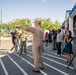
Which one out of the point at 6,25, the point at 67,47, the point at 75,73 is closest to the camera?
the point at 75,73

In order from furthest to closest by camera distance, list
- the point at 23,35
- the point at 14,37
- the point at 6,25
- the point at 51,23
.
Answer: the point at 6,25, the point at 51,23, the point at 14,37, the point at 23,35

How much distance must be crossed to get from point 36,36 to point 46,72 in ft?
4.68

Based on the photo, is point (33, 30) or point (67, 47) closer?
point (33, 30)

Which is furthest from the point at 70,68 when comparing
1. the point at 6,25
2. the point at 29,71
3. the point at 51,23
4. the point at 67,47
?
the point at 6,25

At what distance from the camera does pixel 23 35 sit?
1733 centimetres

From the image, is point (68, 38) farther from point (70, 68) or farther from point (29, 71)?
point (29, 71)

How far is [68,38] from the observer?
1134 cm

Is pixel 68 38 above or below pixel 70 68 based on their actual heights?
above

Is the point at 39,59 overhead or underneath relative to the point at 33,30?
underneath

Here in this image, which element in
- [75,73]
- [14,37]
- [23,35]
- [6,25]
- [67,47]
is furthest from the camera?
[6,25]

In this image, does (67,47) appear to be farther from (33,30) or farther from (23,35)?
(23,35)

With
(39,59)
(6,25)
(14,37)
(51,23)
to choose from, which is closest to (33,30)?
(39,59)

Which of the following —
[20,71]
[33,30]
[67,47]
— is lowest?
[20,71]

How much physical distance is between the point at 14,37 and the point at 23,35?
11.4ft
